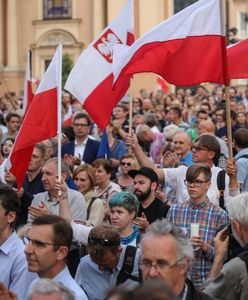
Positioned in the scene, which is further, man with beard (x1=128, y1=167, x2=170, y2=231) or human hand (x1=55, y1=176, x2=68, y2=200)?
man with beard (x1=128, y1=167, x2=170, y2=231)

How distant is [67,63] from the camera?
43.0 meters

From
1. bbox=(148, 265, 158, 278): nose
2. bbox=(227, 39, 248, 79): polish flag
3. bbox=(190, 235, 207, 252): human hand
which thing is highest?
bbox=(227, 39, 248, 79): polish flag

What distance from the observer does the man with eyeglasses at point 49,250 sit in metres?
4.51

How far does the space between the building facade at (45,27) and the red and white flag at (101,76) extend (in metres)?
37.3

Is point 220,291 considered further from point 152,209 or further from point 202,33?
point 202,33

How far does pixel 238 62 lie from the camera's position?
25.7 feet

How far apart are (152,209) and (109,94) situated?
212cm

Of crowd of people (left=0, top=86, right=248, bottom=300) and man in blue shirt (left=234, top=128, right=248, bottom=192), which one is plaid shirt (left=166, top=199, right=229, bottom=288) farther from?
man in blue shirt (left=234, top=128, right=248, bottom=192)

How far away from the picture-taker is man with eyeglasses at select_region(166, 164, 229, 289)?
587cm

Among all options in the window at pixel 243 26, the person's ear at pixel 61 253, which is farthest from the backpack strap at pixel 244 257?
the window at pixel 243 26

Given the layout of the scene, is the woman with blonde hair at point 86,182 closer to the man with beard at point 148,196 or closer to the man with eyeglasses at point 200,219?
the man with beard at point 148,196

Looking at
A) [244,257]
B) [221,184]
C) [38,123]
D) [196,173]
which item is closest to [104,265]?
[244,257]

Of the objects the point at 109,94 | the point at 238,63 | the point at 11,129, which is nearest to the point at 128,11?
the point at 109,94

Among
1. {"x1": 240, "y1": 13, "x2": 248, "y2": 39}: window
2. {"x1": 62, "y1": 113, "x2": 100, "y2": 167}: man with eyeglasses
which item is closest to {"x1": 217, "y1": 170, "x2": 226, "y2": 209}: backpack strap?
{"x1": 62, "y1": 113, "x2": 100, "y2": 167}: man with eyeglasses
